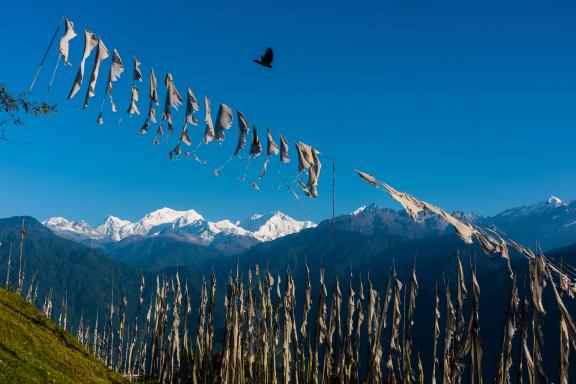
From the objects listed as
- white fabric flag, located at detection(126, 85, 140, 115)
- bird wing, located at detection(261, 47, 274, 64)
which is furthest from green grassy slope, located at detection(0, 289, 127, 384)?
bird wing, located at detection(261, 47, 274, 64)

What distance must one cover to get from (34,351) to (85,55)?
30.6m

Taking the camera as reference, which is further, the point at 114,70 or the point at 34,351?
the point at 34,351

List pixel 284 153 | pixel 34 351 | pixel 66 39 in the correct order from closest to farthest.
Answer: pixel 66 39
pixel 284 153
pixel 34 351

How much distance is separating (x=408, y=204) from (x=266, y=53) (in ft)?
13.1

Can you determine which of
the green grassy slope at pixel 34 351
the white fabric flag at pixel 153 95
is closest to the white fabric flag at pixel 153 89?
the white fabric flag at pixel 153 95

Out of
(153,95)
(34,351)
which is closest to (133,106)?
(153,95)

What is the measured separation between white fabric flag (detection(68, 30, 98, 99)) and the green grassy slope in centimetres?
2082

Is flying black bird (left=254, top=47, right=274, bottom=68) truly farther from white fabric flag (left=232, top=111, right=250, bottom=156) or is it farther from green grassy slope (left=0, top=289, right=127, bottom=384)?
green grassy slope (left=0, top=289, right=127, bottom=384)

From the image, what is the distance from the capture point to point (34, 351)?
1308 inches

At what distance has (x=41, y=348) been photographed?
34.7 m

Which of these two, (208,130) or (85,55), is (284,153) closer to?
(208,130)

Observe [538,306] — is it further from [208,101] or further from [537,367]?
[208,101]

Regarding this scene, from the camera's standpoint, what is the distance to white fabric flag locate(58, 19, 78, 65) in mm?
9133

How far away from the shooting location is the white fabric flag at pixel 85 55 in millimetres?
9123
